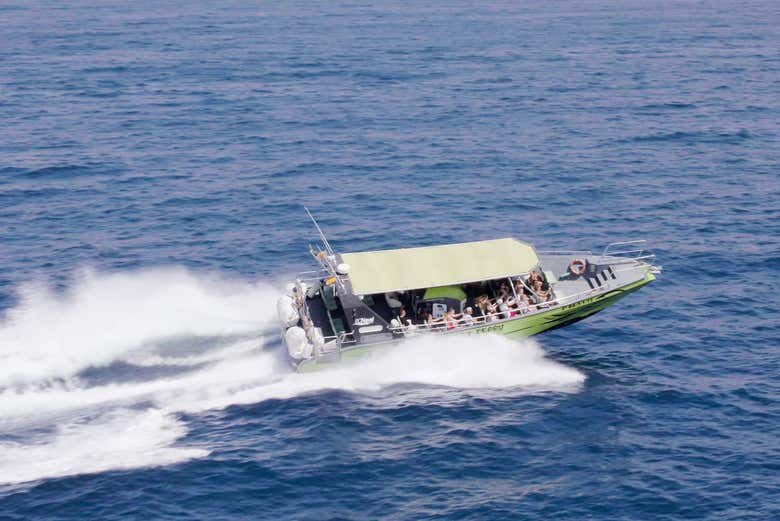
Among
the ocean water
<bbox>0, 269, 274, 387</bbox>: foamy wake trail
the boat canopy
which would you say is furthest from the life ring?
<bbox>0, 269, 274, 387</bbox>: foamy wake trail

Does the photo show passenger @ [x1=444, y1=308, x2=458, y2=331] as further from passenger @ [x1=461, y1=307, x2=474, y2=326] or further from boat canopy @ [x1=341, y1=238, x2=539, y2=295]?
boat canopy @ [x1=341, y1=238, x2=539, y2=295]

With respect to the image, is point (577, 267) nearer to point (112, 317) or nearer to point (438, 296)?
point (438, 296)

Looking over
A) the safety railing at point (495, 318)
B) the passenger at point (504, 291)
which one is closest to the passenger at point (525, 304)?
the safety railing at point (495, 318)

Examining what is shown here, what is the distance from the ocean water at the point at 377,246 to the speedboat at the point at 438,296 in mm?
1148

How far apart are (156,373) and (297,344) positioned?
606cm

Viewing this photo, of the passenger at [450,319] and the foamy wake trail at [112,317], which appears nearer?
the foamy wake trail at [112,317]

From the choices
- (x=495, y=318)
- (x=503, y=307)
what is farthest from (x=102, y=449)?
(x=503, y=307)

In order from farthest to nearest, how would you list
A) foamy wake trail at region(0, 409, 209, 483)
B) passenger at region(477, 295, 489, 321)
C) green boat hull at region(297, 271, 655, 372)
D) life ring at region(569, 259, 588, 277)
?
life ring at region(569, 259, 588, 277) < passenger at region(477, 295, 489, 321) < green boat hull at region(297, 271, 655, 372) < foamy wake trail at region(0, 409, 209, 483)

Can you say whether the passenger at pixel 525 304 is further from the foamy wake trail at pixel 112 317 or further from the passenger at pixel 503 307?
the foamy wake trail at pixel 112 317

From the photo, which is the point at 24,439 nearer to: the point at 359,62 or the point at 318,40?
the point at 359,62

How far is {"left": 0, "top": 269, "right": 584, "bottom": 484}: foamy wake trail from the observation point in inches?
1437

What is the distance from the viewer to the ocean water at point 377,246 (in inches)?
1396

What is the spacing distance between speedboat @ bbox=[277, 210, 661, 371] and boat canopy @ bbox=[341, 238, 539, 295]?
43 millimetres

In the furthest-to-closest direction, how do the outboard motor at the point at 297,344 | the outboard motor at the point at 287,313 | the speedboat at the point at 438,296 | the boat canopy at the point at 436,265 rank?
the outboard motor at the point at 287,313
the boat canopy at the point at 436,265
the speedboat at the point at 438,296
the outboard motor at the point at 297,344
